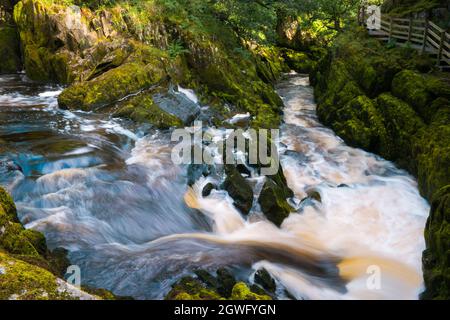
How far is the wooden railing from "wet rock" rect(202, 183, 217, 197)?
8501 mm

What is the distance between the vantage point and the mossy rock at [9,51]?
15.6 m

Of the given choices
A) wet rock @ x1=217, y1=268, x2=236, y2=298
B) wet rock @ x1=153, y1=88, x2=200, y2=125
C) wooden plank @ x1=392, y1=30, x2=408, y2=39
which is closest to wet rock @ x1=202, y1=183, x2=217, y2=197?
wet rock @ x1=217, y1=268, x2=236, y2=298

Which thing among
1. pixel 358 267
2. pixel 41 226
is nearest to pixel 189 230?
pixel 41 226

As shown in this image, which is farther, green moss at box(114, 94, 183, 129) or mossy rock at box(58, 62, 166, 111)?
mossy rock at box(58, 62, 166, 111)

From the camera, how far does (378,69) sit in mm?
13258

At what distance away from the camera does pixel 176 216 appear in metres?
7.72

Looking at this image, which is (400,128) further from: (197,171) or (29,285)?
(29,285)

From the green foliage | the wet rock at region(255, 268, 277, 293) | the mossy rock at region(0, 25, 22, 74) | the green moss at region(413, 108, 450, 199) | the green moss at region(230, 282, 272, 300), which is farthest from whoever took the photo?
the mossy rock at region(0, 25, 22, 74)

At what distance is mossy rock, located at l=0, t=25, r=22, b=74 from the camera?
15617mm

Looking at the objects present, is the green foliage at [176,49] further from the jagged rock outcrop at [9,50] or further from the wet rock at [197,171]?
the jagged rock outcrop at [9,50]

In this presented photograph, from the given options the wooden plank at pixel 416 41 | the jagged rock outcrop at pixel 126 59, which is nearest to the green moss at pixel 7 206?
the jagged rock outcrop at pixel 126 59

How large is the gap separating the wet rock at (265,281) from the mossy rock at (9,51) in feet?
48.0

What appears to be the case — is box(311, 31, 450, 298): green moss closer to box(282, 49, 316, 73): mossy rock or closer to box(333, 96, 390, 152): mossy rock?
box(333, 96, 390, 152): mossy rock
